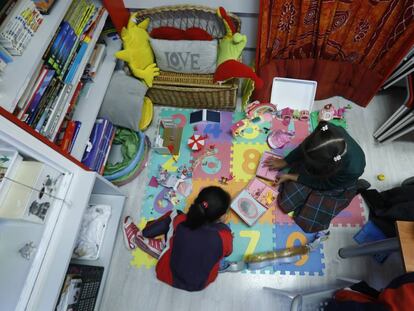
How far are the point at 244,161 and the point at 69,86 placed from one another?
113 centimetres

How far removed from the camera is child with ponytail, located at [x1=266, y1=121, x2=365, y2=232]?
1.33 m

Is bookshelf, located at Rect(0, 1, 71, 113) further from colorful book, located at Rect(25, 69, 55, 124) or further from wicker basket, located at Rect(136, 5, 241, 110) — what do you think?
wicker basket, located at Rect(136, 5, 241, 110)

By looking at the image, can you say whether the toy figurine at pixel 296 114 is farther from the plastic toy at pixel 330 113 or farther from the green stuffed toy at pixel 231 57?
the green stuffed toy at pixel 231 57

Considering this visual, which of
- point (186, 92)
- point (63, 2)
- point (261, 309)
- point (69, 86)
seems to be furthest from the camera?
point (186, 92)

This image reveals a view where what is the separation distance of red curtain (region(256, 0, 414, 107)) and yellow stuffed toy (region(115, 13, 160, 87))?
714 millimetres

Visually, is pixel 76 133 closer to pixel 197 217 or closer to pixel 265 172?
pixel 197 217

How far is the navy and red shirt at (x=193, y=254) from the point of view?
52.1 inches

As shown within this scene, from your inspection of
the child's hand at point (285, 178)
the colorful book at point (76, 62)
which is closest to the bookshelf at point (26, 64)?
the colorful book at point (76, 62)

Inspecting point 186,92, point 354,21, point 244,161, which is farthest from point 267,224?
point 354,21

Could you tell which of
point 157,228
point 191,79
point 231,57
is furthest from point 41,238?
point 231,57

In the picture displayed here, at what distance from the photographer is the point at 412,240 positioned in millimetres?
1094

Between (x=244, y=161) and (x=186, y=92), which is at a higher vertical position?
(x=186, y=92)

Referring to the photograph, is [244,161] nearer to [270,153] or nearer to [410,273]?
[270,153]

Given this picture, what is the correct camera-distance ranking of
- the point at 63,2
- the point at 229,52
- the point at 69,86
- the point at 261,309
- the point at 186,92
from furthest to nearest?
the point at 186,92, the point at 229,52, the point at 261,309, the point at 69,86, the point at 63,2
